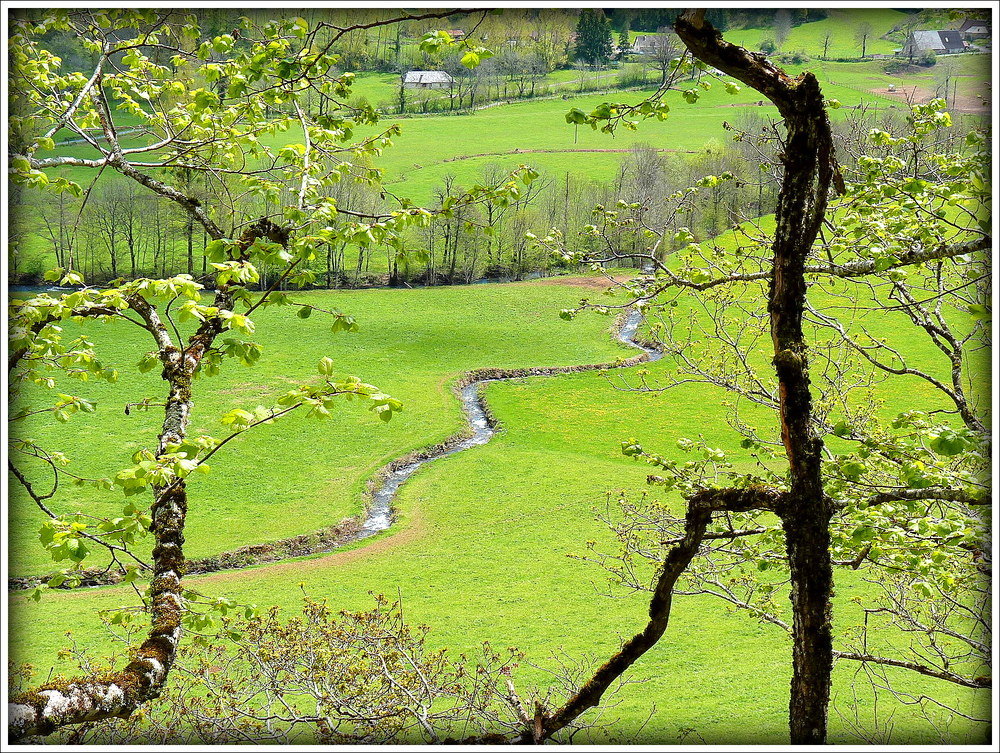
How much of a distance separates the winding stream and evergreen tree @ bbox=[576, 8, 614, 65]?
1152 centimetres

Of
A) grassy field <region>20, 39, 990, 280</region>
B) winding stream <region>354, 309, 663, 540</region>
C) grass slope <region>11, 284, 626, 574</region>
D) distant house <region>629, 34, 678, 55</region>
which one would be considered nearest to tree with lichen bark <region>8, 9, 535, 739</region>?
distant house <region>629, 34, 678, 55</region>

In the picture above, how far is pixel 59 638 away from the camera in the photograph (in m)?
14.7

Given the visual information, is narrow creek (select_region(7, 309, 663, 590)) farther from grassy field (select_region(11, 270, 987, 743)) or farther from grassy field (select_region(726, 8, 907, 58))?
grassy field (select_region(726, 8, 907, 58))

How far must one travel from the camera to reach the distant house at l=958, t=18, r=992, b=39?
14.6 ft

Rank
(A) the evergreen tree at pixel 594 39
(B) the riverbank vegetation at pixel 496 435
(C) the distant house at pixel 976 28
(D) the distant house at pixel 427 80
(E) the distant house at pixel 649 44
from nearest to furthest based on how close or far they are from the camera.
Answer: (B) the riverbank vegetation at pixel 496 435, (C) the distant house at pixel 976 28, (A) the evergreen tree at pixel 594 39, (E) the distant house at pixel 649 44, (D) the distant house at pixel 427 80

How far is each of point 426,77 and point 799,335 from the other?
45.8 meters

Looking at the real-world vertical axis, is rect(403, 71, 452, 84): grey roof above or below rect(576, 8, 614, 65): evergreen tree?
above

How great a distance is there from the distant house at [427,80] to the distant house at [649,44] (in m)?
29.3

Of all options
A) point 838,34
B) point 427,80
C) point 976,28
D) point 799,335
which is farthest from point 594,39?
point 427,80

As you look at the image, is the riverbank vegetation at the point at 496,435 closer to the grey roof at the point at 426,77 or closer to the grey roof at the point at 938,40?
the grey roof at the point at 938,40

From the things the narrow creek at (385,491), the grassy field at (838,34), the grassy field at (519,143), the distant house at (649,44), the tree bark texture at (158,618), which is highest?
the grassy field at (519,143)

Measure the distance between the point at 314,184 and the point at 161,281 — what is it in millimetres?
1045

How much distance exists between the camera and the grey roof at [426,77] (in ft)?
131

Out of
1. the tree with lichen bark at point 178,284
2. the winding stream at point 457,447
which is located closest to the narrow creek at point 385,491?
the winding stream at point 457,447
